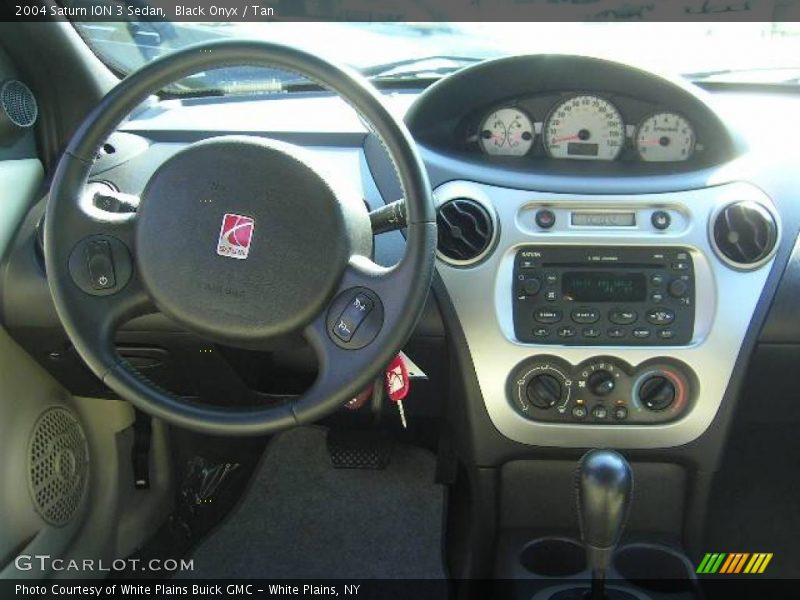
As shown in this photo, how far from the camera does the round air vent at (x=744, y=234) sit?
5.32 feet

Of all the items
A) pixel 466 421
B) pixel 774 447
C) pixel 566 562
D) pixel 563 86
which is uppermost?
pixel 563 86

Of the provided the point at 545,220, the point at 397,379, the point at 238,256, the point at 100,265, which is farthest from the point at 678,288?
the point at 100,265

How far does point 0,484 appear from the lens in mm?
1688

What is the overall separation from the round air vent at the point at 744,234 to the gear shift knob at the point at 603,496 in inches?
19.1

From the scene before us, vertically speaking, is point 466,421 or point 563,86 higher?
point 563,86

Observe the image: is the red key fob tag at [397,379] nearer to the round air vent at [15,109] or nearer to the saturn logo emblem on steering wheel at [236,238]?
the saturn logo emblem on steering wheel at [236,238]

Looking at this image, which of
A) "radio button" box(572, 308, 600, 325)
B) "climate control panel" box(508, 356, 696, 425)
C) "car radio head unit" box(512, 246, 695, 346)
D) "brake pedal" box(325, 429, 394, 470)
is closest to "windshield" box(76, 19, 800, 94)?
"car radio head unit" box(512, 246, 695, 346)

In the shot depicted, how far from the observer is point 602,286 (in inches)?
64.8

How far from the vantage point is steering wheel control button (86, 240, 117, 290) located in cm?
133

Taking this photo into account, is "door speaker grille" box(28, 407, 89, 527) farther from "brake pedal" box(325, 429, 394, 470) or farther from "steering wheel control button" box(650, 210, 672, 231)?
"steering wheel control button" box(650, 210, 672, 231)

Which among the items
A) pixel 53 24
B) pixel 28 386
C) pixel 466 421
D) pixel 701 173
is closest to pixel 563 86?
pixel 701 173

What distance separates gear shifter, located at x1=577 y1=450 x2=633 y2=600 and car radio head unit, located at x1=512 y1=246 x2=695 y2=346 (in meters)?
0.29

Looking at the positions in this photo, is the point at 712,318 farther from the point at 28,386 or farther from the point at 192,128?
the point at 28,386

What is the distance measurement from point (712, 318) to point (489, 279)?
1.40 ft
